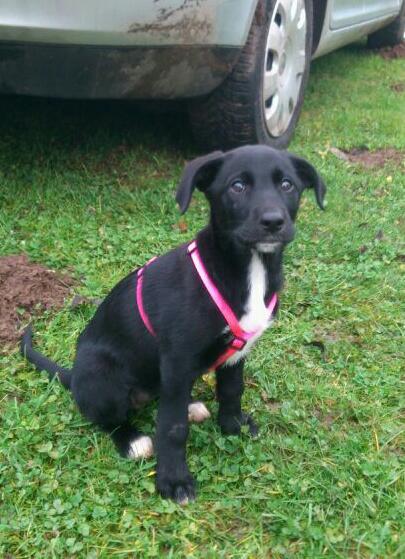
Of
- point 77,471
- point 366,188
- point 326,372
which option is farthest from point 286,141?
point 77,471

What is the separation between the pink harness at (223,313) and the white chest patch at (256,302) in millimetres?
21

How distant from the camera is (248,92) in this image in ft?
12.8

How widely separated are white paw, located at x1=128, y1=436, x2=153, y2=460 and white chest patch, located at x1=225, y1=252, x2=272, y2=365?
1.79 feet

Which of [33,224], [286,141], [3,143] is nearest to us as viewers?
[33,224]

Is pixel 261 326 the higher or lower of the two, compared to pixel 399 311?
higher

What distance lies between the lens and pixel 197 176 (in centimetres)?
212

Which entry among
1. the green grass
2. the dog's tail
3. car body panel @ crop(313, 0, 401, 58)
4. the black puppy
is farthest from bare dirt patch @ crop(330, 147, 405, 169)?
the dog's tail

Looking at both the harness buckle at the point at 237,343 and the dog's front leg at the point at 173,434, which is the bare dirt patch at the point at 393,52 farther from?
the dog's front leg at the point at 173,434

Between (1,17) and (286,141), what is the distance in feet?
8.21

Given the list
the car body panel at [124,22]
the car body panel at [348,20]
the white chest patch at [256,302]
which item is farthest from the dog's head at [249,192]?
the car body panel at [348,20]

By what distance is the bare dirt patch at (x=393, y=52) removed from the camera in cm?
890

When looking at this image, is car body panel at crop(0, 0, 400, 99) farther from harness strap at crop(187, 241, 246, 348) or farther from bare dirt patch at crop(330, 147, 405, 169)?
bare dirt patch at crop(330, 147, 405, 169)

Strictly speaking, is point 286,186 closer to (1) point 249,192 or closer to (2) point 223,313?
(1) point 249,192

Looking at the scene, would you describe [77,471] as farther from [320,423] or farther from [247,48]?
[247,48]
